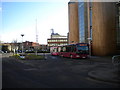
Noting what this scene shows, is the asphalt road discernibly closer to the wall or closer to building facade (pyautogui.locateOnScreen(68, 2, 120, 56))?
the wall

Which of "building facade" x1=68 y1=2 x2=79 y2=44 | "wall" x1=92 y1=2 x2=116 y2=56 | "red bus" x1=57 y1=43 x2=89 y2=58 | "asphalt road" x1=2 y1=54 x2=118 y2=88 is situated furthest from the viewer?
"building facade" x1=68 y1=2 x2=79 y2=44

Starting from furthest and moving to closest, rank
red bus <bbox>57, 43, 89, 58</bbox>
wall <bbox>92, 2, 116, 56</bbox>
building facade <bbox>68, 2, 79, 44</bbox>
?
building facade <bbox>68, 2, 79, 44</bbox> → wall <bbox>92, 2, 116, 56</bbox> → red bus <bbox>57, 43, 89, 58</bbox>

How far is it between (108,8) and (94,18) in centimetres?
394

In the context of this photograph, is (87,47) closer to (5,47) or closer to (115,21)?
(115,21)

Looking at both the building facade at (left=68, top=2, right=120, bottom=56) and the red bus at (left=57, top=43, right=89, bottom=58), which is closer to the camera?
the red bus at (left=57, top=43, right=89, bottom=58)

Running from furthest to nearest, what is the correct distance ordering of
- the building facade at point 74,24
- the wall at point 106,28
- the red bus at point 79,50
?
the building facade at point 74,24 < the wall at point 106,28 < the red bus at point 79,50

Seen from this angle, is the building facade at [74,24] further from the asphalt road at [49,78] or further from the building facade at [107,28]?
the asphalt road at [49,78]

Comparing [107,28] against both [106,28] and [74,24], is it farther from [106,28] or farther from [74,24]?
[74,24]

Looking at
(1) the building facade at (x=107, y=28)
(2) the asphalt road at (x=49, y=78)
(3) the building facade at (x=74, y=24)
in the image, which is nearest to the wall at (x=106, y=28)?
(1) the building facade at (x=107, y=28)

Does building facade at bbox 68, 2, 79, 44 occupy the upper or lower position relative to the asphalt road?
upper

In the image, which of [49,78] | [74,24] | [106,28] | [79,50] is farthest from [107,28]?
[49,78]

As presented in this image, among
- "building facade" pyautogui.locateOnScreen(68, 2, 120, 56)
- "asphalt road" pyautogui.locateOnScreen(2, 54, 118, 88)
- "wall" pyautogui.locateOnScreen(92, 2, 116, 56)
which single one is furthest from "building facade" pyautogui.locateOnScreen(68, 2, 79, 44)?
"asphalt road" pyautogui.locateOnScreen(2, 54, 118, 88)

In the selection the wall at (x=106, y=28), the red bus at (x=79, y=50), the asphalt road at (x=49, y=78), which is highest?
the wall at (x=106, y=28)

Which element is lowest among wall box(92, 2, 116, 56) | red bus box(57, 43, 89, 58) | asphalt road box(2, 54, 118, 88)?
asphalt road box(2, 54, 118, 88)
